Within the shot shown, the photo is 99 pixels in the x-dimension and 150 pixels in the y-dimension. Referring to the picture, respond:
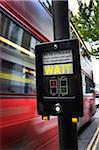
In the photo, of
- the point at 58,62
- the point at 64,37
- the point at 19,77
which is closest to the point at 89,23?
the point at 19,77

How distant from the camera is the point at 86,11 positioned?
A: 18219 mm

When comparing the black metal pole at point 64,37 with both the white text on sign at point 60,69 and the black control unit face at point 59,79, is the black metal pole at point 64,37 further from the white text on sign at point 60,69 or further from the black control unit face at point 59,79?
the white text on sign at point 60,69

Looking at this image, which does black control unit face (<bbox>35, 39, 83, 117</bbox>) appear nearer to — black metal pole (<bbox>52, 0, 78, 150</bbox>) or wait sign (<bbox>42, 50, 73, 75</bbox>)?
wait sign (<bbox>42, 50, 73, 75</bbox>)

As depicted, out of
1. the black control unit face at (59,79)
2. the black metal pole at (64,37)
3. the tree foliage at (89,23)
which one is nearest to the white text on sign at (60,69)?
the black control unit face at (59,79)

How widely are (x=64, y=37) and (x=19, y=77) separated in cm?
157

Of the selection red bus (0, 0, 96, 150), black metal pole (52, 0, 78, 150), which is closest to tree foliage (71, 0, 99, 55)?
red bus (0, 0, 96, 150)

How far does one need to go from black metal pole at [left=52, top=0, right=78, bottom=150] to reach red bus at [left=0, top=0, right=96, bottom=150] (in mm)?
992

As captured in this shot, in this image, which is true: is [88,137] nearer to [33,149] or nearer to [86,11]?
[33,149]

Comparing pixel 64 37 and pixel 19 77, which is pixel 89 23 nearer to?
pixel 19 77

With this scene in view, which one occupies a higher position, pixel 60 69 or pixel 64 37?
pixel 64 37

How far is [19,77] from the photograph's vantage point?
4.22 m

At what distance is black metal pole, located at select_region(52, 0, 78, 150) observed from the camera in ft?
8.85

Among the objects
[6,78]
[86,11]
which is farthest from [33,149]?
[86,11]

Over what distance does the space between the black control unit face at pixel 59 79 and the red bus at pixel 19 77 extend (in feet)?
3.08
